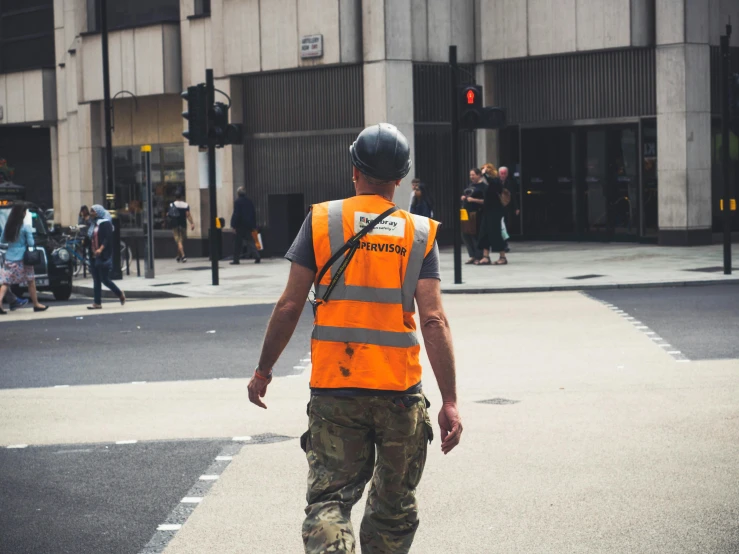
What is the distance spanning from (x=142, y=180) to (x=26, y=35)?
9644 millimetres

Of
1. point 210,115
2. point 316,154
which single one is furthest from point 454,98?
point 316,154

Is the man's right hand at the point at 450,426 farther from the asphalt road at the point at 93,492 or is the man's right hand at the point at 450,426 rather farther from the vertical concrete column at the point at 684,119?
the vertical concrete column at the point at 684,119

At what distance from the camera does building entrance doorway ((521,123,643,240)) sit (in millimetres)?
27391

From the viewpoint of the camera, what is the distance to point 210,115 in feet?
68.9

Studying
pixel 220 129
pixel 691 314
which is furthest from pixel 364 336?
pixel 220 129

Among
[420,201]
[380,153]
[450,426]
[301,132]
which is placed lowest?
[450,426]

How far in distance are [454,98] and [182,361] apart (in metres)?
8.34

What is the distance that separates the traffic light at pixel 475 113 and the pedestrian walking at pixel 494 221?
3.42 metres

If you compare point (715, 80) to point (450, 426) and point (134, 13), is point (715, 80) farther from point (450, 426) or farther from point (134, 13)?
point (450, 426)

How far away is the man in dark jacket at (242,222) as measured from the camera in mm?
27203

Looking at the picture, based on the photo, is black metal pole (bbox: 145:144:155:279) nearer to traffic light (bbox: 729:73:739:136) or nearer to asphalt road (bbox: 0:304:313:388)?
asphalt road (bbox: 0:304:313:388)

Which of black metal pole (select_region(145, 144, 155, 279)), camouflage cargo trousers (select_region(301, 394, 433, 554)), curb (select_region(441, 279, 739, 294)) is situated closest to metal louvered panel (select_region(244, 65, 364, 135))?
black metal pole (select_region(145, 144, 155, 279))

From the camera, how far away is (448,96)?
2842cm

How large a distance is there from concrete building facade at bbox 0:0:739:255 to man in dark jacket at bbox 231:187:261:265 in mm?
1279
